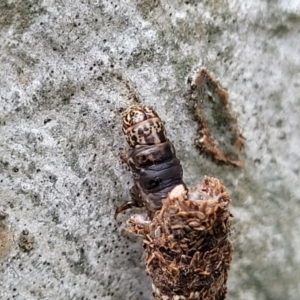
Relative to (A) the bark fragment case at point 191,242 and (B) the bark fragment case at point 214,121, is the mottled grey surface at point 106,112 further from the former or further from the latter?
(A) the bark fragment case at point 191,242

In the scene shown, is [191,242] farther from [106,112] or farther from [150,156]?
[106,112]

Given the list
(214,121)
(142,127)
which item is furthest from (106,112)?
(214,121)

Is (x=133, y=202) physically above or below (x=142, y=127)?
below

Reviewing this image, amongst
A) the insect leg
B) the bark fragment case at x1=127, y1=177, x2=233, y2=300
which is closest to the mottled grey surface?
the insect leg

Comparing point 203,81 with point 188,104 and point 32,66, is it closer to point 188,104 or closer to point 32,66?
point 188,104

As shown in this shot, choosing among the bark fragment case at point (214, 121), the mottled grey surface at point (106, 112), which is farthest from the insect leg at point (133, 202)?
the bark fragment case at point (214, 121)
